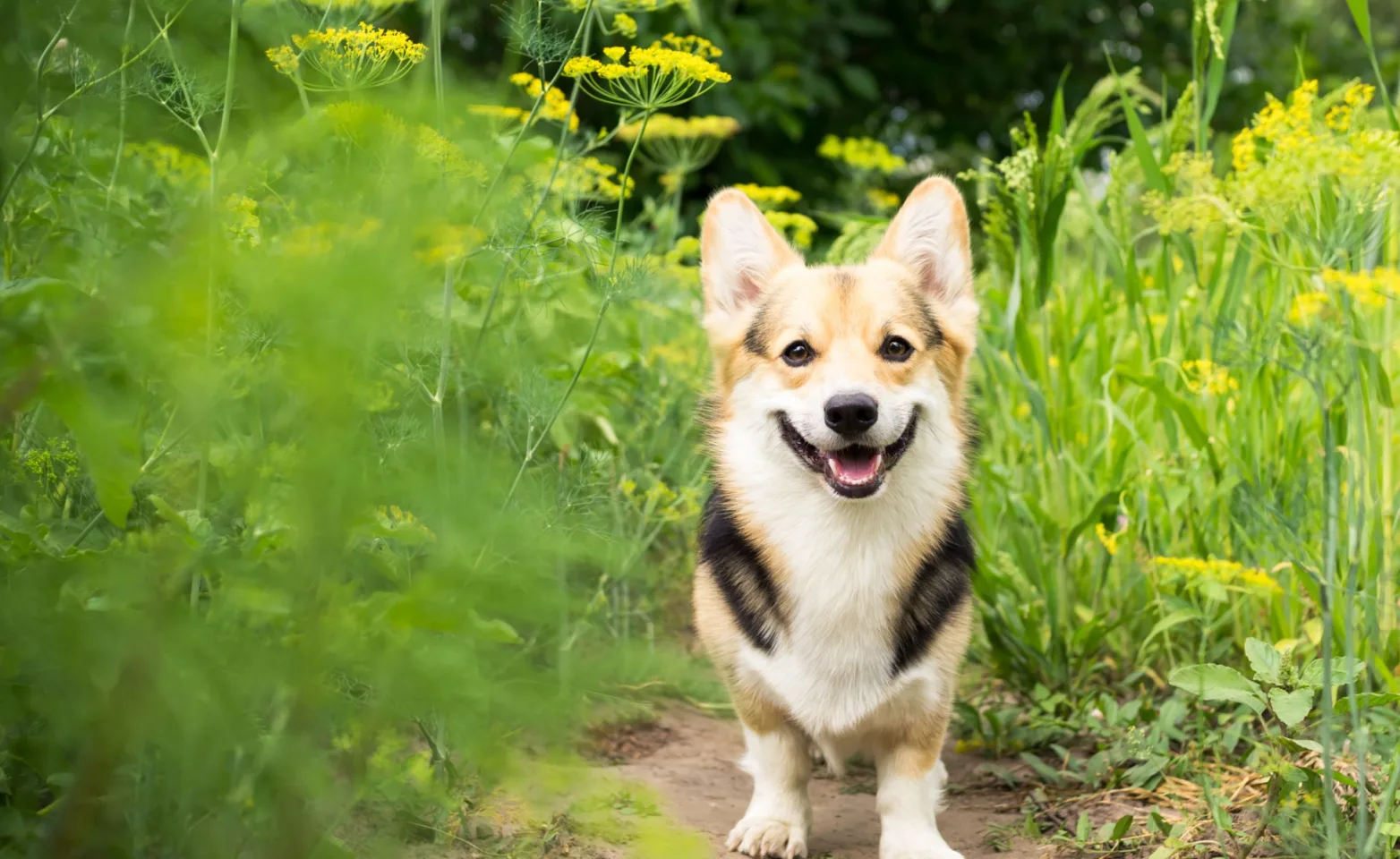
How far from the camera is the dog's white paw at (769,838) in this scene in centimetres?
269

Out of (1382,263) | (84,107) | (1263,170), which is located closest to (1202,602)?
(1382,263)

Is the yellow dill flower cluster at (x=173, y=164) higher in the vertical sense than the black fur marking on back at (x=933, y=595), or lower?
higher

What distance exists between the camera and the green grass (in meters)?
1.05

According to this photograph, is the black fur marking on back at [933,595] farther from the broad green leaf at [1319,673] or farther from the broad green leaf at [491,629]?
the broad green leaf at [491,629]

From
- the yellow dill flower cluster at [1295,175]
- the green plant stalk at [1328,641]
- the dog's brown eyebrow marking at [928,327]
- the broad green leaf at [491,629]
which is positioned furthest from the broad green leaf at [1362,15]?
the broad green leaf at [491,629]

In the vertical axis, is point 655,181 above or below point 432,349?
below

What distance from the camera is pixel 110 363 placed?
6.00 feet

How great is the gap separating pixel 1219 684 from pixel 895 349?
40.5 inches

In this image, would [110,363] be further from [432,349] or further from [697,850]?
[697,850]

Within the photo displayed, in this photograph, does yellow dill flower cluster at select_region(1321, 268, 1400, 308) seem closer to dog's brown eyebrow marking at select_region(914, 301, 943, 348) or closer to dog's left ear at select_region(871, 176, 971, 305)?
dog's brown eyebrow marking at select_region(914, 301, 943, 348)

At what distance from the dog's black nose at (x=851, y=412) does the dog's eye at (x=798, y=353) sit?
0.86 feet

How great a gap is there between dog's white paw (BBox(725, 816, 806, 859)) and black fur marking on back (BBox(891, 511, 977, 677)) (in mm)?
412

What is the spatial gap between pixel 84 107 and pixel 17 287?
0.56 metres

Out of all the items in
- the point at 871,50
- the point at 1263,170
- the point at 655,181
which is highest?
the point at 1263,170
